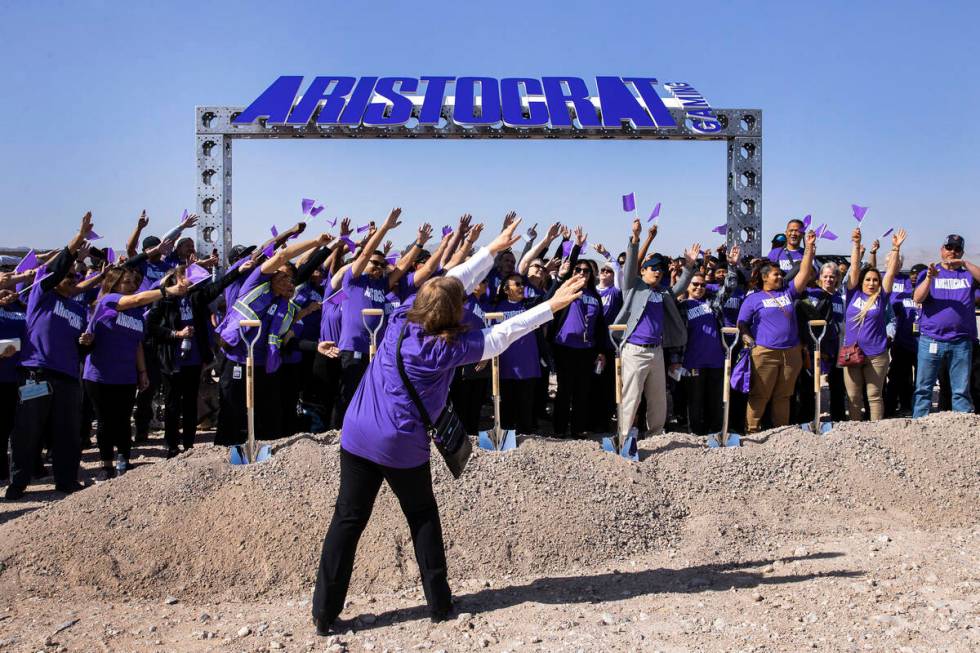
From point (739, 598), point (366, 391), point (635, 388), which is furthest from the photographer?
point (635, 388)

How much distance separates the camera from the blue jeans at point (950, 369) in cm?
814

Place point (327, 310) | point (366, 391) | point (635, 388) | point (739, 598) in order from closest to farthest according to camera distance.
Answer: point (366, 391)
point (739, 598)
point (635, 388)
point (327, 310)

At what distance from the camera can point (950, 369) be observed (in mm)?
8242

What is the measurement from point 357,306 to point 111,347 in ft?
6.81

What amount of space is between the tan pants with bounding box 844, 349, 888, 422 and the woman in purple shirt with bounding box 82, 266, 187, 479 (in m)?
6.55

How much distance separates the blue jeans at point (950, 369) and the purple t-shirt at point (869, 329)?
39 cm

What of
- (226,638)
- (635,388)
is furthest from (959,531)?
(226,638)

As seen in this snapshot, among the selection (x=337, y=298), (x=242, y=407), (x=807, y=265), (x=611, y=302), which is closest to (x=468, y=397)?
(x=337, y=298)

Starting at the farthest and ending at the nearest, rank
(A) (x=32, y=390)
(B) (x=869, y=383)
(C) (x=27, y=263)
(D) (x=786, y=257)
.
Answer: (D) (x=786, y=257) → (B) (x=869, y=383) → (C) (x=27, y=263) → (A) (x=32, y=390)

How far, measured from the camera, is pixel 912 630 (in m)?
3.98

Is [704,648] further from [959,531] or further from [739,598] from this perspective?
[959,531]

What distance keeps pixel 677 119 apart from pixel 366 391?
11.7 metres

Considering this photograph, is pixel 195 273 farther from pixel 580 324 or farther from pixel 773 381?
pixel 773 381

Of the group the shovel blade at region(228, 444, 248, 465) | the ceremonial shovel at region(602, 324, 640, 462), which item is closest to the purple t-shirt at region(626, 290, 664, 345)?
the ceremonial shovel at region(602, 324, 640, 462)
